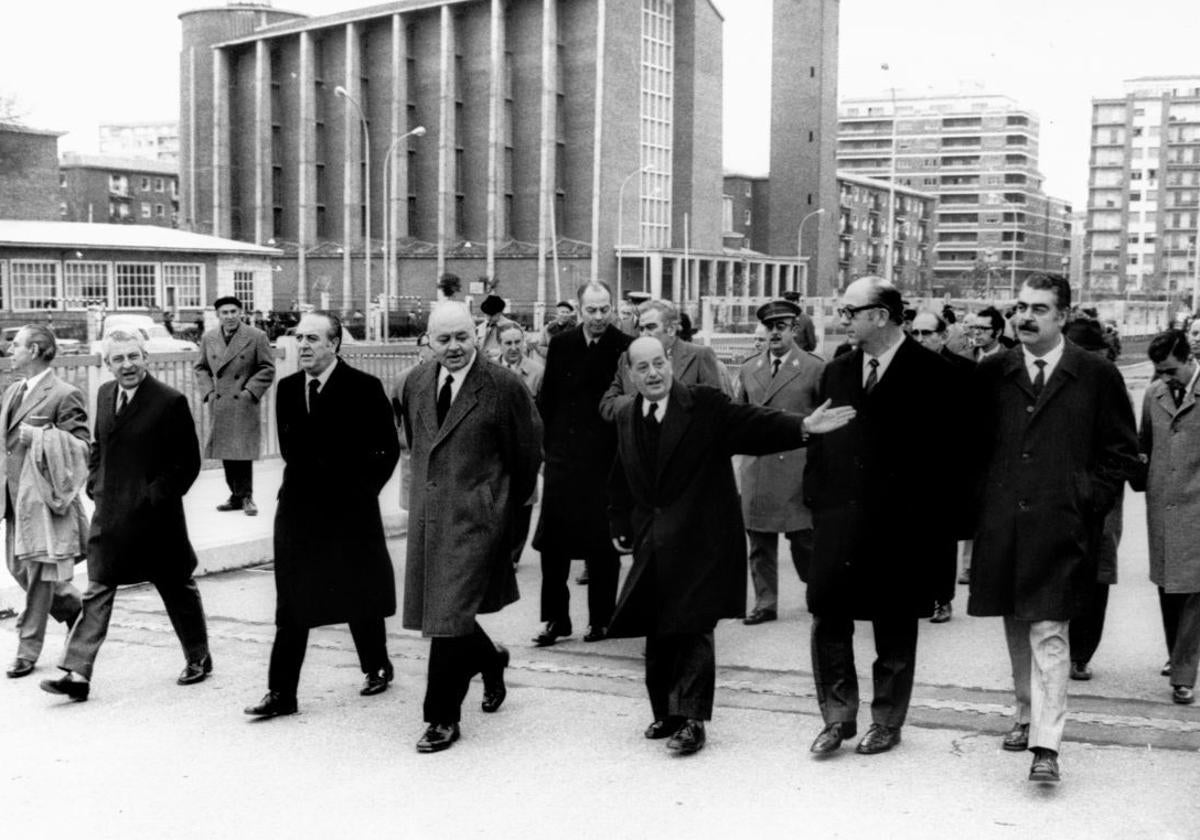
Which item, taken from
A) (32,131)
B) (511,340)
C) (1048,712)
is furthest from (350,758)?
(32,131)

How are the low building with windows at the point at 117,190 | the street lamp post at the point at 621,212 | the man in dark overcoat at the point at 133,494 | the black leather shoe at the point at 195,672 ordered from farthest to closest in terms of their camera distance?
the low building with windows at the point at 117,190 < the street lamp post at the point at 621,212 < the black leather shoe at the point at 195,672 < the man in dark overcoat at the point at 133,494

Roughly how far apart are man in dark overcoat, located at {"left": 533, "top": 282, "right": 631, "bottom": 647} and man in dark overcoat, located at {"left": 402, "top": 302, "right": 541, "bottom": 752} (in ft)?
5.61

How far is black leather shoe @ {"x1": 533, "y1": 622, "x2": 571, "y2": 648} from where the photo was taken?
813 centimetres

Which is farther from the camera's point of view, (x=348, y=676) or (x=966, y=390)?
(x=348, y=676)

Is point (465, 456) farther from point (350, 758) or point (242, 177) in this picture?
point (242, 177)

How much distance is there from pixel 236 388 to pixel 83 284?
128 feet

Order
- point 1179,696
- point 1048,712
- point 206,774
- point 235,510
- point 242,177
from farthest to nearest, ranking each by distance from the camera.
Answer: point 242,177 < point 235,510 < point 1179,696 < point 206,774 < point 1048,712

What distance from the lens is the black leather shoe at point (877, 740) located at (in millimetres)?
5855

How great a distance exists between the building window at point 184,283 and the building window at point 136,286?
524mm

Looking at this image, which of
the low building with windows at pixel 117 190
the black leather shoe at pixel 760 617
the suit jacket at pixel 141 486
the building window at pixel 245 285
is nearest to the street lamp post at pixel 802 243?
the building window at pixel 245 285

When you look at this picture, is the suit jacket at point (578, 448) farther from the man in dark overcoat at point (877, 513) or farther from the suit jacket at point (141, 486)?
the man in dark overcoat at point (877, 513)

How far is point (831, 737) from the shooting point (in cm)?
585

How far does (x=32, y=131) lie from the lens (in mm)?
72812

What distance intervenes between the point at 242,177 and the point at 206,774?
87681mm
